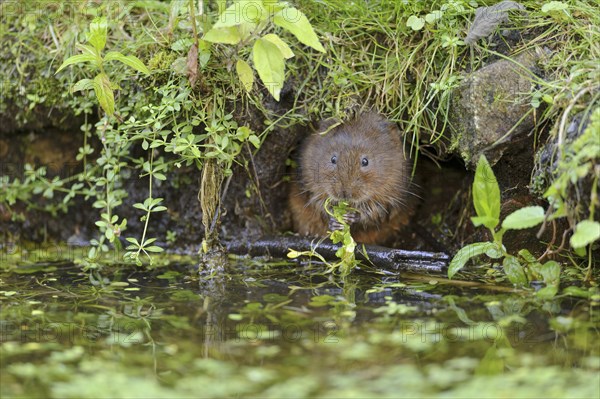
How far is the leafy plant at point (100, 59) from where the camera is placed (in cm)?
350

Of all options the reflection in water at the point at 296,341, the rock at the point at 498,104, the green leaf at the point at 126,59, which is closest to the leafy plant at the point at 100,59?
the green leaf at the point at 126,59

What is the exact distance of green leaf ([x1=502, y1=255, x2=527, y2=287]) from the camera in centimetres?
319

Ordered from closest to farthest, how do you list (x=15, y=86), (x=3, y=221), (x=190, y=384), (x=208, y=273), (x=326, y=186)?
(x=190, y=384)
(x=208, y=273)
(x=326, y=186)
(x=15, y=86)
(x=3, y=221)

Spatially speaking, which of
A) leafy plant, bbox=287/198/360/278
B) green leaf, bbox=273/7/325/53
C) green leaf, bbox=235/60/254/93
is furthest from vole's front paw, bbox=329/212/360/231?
green leaf, bbox=273/7/325/53

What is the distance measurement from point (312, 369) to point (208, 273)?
1534 millimetres

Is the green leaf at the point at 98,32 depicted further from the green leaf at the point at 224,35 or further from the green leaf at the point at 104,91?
the green leaf at the point at 224,35

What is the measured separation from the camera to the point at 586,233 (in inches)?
108

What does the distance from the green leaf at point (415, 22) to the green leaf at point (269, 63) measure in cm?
80

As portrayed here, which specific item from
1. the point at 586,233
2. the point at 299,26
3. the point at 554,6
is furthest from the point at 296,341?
the point at 554,6

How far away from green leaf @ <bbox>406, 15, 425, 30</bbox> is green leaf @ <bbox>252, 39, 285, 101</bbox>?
799 millimetres

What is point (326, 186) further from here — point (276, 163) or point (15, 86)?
point (15, 86)

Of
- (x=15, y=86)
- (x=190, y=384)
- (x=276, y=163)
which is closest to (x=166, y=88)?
(x=276, y=163)

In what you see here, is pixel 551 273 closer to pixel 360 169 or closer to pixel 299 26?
pixel 360 169

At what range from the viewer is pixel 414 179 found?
4457 millimetres
